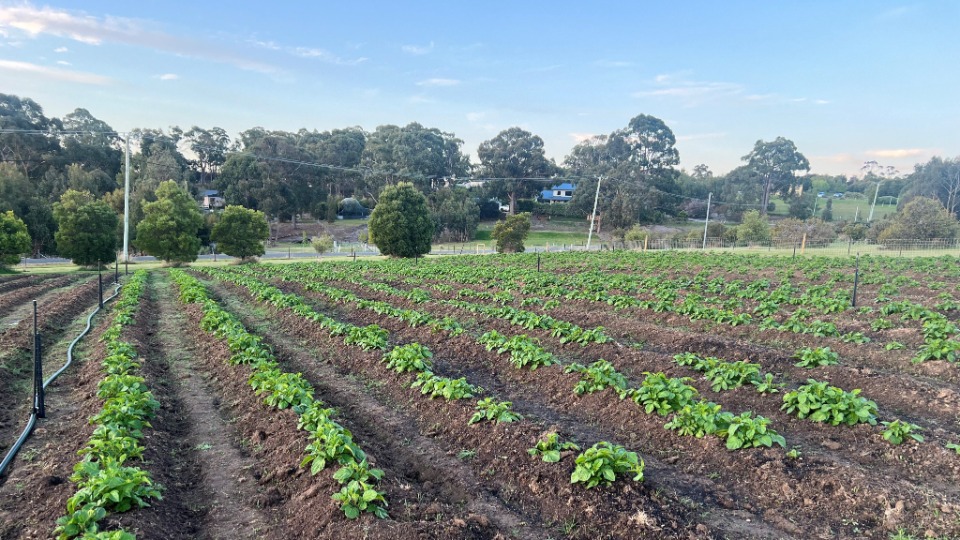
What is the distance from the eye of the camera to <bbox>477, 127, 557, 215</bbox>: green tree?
3868 inches

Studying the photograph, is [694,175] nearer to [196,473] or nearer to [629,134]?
[629,134]

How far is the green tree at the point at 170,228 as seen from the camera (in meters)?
46.5

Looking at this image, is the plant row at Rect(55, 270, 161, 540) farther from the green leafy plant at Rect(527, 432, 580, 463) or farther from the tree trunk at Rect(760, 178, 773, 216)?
the tree trunk at Rect(760, 178, 773, 216)

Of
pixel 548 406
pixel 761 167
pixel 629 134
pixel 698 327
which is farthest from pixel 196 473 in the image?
pixel 761 167

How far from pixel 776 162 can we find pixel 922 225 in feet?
169

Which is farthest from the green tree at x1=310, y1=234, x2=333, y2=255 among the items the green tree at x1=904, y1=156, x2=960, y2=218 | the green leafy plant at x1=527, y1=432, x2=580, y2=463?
the green tree at x1=904, y1=156, x2=960, y2=218

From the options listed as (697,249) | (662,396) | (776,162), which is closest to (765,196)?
(776,162)

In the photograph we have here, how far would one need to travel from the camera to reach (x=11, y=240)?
124 feet

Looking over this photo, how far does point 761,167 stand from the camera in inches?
4459

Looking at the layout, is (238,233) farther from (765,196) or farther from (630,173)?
(765,196)

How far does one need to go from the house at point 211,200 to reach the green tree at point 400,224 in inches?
1628

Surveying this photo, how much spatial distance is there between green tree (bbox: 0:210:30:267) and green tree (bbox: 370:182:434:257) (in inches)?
1016

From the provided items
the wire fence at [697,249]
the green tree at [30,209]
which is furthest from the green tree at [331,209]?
the green tree at [30,209]

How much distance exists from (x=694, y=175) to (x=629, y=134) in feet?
174
